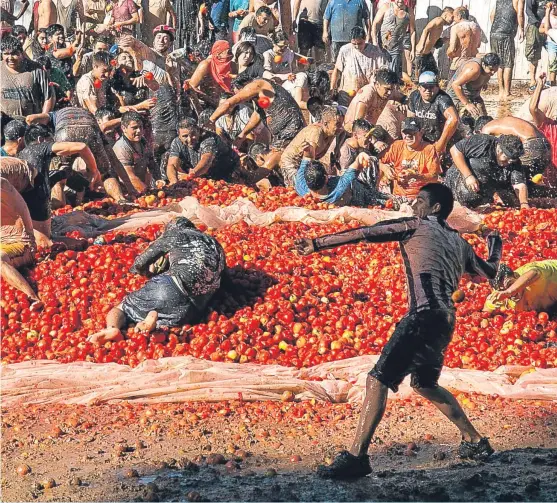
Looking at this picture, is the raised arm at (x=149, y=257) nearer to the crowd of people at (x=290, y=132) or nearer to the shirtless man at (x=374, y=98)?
the crowd of people at (x=290, y=132)

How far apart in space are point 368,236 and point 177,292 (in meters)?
2.93

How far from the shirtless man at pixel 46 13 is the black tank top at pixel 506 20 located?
6680 mm

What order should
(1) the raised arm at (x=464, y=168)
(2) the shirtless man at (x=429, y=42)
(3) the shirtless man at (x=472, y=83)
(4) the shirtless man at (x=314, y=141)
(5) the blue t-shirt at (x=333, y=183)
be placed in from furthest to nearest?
(2) the shirtless man at (x=429, y=42), (3) the shirtless man at (x=472, y=83), (4) the shirtless man at (x=314, y=141), (1) the raised arm at (x=464, y=168), (5) the blue t-shirt at (x=333, y=183)

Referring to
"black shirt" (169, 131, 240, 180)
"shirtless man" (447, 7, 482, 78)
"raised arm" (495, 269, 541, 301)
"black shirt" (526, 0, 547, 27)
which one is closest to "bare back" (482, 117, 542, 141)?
"black shirt" (169, 131, 240, 180)

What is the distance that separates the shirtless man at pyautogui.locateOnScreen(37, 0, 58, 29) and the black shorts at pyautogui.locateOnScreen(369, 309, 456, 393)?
38.2 ft

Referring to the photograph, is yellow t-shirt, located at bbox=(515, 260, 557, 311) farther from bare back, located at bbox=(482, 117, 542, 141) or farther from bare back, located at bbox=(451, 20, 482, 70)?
bare back, located at bbox=(451, 20, 482, 70)

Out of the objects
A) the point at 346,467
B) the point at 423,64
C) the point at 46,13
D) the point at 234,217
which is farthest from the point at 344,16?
the point at 346,467

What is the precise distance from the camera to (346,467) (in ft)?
19.7

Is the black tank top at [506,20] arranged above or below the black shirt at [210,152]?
above

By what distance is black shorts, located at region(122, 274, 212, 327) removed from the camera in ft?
27.9

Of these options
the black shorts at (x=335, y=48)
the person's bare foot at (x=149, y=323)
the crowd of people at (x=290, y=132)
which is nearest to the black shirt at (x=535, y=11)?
the crowd of people at (x=290, y=132)

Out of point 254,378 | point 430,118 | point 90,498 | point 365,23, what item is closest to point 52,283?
point 254,378

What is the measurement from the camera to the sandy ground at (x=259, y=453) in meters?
5.90

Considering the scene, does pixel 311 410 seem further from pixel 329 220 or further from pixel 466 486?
pixel 329 220
